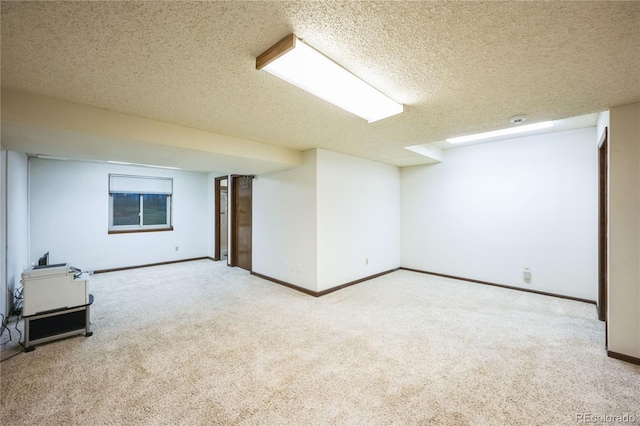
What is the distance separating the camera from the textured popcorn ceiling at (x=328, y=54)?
1318mm

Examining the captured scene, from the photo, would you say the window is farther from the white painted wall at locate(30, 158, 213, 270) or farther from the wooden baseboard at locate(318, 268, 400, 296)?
the wooden baseboard at locate(318, 268, 400, 296)

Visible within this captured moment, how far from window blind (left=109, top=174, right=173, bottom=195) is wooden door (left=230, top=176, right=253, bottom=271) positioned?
1634 millimetres

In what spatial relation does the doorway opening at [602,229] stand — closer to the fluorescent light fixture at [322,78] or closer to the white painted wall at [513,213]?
the white painted wall at [513,213]

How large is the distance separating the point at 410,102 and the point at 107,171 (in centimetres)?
605

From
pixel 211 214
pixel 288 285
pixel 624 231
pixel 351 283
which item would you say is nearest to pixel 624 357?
pixel 624 231

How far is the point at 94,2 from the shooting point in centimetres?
124

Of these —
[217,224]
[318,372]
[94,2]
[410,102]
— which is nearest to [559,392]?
[318,372]

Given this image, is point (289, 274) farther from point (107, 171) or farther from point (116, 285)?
point (107, 171)

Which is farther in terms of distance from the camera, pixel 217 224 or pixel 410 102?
pixel 217 224

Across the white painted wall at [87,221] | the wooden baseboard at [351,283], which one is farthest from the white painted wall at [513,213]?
the white painted wall at [87,221]

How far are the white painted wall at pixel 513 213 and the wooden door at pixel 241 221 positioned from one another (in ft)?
11.4

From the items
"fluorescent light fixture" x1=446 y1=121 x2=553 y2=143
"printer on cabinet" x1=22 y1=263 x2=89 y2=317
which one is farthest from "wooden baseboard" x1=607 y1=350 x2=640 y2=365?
"printer on cabinet" x1=22 y1=263 x2=89 y2=317

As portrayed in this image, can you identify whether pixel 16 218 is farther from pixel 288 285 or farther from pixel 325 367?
pixel 325 367

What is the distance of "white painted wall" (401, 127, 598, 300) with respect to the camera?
153 inches
